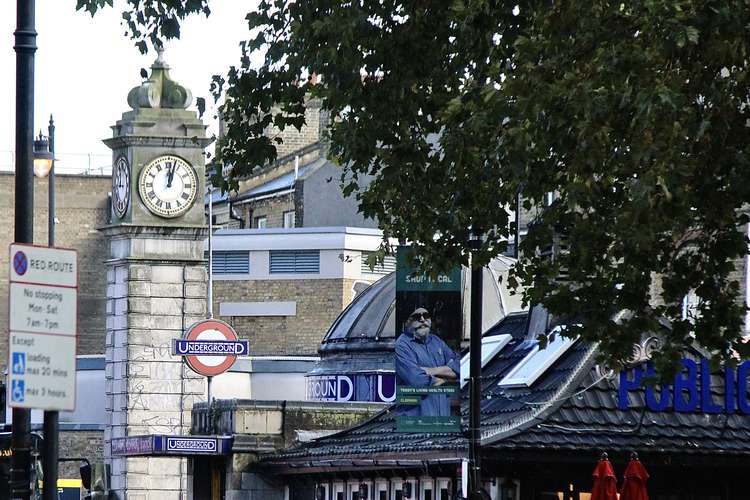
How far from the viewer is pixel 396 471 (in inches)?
1230

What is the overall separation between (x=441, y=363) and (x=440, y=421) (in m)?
0.78

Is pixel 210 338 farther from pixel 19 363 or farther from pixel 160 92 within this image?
pixel 19 363

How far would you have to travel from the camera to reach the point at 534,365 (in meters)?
28.9

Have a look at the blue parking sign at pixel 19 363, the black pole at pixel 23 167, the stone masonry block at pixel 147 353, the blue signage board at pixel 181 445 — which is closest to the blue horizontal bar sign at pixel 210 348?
the stone masonry block at pixel 147 353

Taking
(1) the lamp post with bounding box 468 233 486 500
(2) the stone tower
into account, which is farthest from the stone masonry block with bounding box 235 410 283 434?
(1) the lamp post with bounding box 468 233 486 500

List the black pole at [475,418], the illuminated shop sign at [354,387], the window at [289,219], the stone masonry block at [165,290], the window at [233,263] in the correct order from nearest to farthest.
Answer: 1. the black pole at [475,418]
2. the stone masonry block at [165,290]
3. the illuminated shop sign at [354,387]
4. the window at [233,263]
5. the window at [289,219]

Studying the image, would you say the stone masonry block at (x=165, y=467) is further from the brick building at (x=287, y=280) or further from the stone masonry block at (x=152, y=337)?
the brick building at (x=287, y=280)

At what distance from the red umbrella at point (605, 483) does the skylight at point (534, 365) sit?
11.6 feet

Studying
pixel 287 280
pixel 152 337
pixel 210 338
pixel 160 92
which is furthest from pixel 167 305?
pixel 287 280

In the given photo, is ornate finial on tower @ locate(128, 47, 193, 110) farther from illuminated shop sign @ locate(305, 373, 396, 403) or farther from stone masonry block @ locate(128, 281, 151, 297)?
illuminated shop sign @ locate(305, 373, 396, 403)

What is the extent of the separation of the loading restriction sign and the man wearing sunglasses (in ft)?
34.5

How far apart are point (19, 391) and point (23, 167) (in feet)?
13.0

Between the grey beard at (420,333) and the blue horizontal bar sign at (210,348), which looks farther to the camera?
the blue horizontal bar sign at (210,348)

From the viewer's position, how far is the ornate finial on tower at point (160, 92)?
147 feet
